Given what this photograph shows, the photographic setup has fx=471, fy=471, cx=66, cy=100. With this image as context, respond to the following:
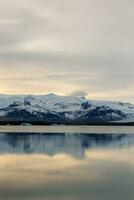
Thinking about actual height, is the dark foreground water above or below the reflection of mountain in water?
below

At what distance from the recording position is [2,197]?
16188 mm

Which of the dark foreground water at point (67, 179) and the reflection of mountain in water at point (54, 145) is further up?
the reflection of mountain in water at point (54, 145)

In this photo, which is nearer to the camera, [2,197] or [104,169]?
[2,197]

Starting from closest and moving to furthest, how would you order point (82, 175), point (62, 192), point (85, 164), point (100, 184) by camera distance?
point (62, 192) → point (100, 184) → point (82, 175) → point (85, 164)

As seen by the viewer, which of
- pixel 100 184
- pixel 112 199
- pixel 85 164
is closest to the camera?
pixel 112 199

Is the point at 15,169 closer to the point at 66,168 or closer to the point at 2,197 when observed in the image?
the point at 66,168

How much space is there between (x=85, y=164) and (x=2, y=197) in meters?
12.5

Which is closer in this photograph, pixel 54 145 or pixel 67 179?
pixel 67 179

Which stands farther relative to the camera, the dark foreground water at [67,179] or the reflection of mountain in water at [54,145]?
the reflection of mountain in water at [54,145]

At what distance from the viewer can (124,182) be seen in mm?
20000

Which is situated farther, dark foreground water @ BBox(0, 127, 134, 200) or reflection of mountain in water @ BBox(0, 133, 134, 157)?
reflection of mountain in water @ BBox(0, 133, 134, 157)

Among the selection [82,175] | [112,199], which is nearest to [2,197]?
[112,199]

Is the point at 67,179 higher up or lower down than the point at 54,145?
lower down

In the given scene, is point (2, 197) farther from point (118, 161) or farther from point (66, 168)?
point (118, 161)
